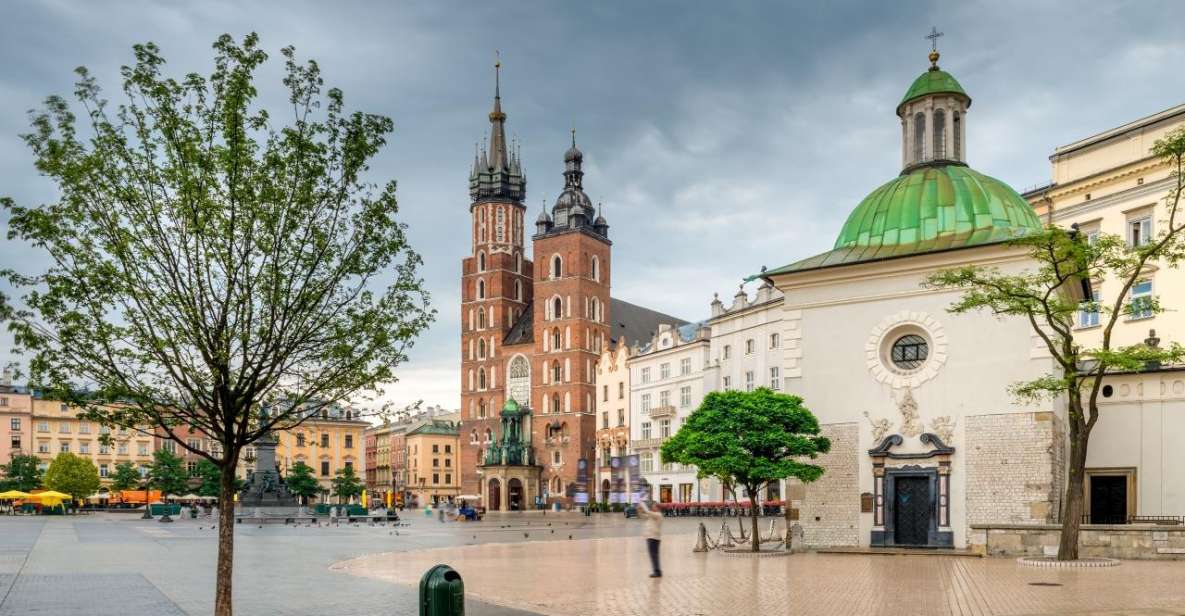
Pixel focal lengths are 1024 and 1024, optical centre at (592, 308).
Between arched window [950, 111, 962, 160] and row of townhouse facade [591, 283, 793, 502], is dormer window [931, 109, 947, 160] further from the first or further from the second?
row of townhouse facade [591, 283, 793, 502]

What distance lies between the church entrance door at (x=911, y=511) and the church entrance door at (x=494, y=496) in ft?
250

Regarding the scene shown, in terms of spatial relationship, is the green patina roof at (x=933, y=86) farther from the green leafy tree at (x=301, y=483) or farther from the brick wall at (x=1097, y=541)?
the green leafy tree at (x=301, y=483)

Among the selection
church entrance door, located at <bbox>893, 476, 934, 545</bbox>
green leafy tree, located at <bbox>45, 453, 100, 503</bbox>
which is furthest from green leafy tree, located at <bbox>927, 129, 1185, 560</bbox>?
green leafy tree, located at <bbox>45, 453, 100, 503</bbox>

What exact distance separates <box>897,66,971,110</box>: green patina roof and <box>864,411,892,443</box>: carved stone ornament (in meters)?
11.5

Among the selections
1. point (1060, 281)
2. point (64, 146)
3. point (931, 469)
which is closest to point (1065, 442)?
point (931, 469)

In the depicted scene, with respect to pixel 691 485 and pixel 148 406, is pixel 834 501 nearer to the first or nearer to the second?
pixel 148 406

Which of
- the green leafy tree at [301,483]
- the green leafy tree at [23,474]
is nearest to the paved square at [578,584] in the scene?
the green leafy tree at [301,483]

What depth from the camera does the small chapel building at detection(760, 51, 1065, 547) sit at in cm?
2702

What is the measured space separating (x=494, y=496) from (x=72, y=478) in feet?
126

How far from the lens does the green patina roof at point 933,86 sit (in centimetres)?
3347

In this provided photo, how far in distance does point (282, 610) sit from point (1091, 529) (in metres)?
18.8

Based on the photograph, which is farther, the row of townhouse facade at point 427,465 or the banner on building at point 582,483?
the row of townhouse facade at point 427,465

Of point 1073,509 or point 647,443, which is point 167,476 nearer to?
point 647,443

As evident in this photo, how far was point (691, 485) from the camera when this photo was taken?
77.1 m
